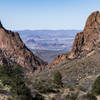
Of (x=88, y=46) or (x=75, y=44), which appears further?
(x=75, y=44)

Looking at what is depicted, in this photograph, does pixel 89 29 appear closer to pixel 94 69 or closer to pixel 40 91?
pixel 94 69

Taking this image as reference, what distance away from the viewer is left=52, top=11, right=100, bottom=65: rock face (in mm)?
151250

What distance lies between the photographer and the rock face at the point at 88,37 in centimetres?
15125

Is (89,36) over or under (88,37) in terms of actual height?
over

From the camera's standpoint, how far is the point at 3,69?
4844cm

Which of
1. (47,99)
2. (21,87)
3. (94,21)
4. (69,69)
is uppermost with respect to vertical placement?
(94,21)

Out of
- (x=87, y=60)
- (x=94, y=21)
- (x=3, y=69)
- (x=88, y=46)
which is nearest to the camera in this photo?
(x=3, y=69)

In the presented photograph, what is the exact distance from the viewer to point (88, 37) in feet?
529

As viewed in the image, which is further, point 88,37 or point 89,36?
point 88,37

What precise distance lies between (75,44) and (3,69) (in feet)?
404

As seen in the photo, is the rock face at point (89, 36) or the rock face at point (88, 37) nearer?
the rock face at point (88, 37)

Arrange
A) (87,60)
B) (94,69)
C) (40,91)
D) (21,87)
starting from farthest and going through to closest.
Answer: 1. (87,60)
2. (94,69)
3. (40,91)
4. (21,87)

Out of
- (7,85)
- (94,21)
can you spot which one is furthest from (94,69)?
(7,85)

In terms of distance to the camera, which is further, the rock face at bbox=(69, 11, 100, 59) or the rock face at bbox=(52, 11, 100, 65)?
the rock face at bbox=(69, 11, 100, 59)
